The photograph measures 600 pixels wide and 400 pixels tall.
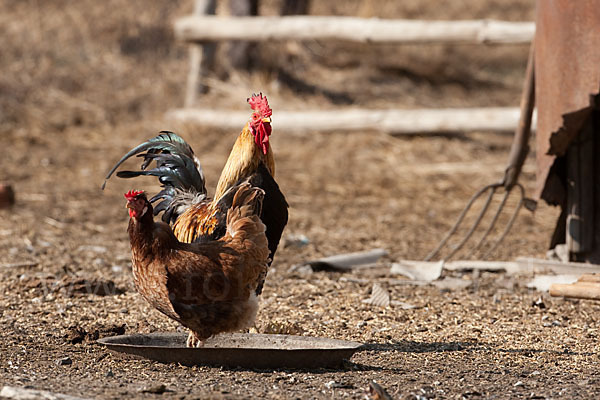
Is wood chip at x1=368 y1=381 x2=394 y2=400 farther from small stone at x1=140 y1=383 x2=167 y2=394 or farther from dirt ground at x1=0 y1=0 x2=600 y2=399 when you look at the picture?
small stone at x1=140 y1=383 x2=167 y2=394

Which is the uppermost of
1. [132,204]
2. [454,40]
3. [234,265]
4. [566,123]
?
[454,40]

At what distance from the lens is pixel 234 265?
3867 mm

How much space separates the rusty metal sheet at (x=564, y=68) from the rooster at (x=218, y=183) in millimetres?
1996

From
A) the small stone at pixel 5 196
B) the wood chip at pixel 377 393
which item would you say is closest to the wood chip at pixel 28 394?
the wood chip at pixel 377 393

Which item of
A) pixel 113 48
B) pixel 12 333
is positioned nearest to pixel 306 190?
pixel 12 333

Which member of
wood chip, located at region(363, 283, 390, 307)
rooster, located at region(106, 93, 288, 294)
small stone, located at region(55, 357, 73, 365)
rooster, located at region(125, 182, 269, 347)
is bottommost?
small stone, located at region(55, 357, 73, 365)

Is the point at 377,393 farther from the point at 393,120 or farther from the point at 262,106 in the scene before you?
the point at 393,120

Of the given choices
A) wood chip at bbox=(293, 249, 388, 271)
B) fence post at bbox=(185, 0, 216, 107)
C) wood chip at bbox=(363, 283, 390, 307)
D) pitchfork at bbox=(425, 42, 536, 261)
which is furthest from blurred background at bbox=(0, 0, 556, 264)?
wood chip at bbox=(363, 283, 390, 307)

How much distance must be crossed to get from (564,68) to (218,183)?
2.39 meters

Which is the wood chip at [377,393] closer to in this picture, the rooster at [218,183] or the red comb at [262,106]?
the rooster at [218,183]

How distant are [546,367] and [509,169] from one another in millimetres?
2360

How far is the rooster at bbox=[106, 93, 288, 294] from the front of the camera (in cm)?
435

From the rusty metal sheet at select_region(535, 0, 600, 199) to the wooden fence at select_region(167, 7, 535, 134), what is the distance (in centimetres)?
330

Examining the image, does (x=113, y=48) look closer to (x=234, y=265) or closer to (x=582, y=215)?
(x=582, y=215)
